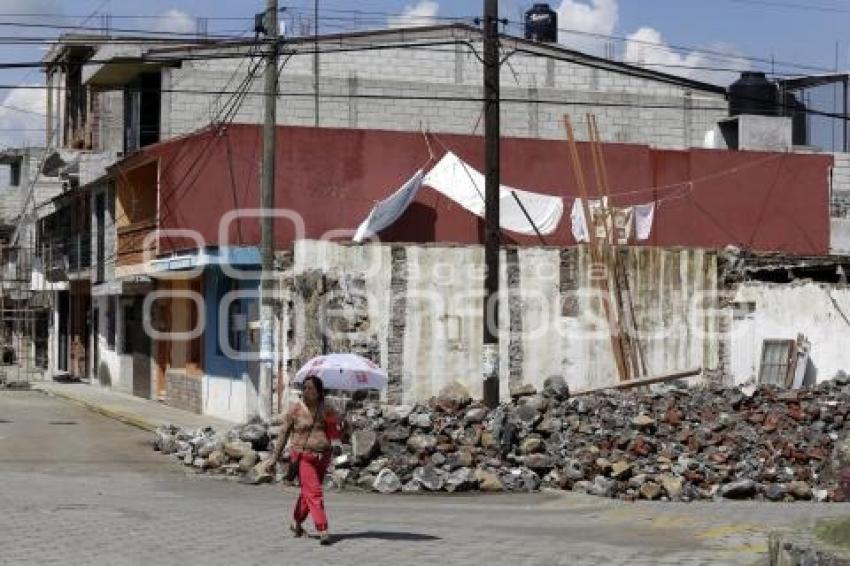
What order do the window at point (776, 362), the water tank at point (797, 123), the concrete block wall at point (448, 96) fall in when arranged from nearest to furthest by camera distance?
the window at point (776, 362), the concrete block wall at point (448, 96), the water tank at point (797, 123)

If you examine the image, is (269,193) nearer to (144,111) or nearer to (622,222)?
(622,222)

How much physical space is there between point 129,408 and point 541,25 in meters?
17.4

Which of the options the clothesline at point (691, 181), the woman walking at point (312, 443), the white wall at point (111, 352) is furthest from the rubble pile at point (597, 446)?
the white wall at point (111, 352)

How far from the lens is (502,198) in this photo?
27938mm

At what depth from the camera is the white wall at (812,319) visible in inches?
979

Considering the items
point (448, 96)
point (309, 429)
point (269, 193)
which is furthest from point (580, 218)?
point (309, 429)

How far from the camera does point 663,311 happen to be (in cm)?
2527

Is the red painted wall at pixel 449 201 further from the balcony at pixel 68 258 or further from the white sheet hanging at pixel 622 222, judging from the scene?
the balcony at pixel 68 258

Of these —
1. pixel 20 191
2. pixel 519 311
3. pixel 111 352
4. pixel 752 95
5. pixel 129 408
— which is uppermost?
pixel 752 95

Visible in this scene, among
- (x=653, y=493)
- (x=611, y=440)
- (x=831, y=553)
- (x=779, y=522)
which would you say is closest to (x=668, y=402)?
(x=611, y=440)

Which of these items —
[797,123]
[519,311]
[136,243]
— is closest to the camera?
[519,311]

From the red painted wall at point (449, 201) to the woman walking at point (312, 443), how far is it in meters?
15.8

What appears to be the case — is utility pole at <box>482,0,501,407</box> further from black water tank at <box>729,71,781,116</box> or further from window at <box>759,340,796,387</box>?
black water tank at <box>729,71,781,116</box>

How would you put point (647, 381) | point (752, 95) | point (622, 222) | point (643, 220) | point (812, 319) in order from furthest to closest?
point (752, 95) < point (643, 220) < point (622, 222) < point (812, 319) < point (647, 381)
